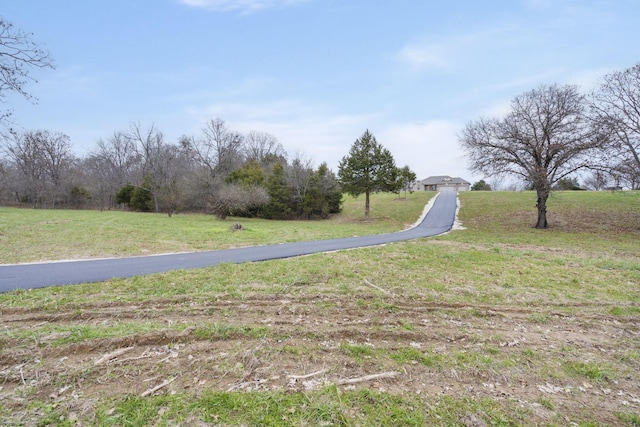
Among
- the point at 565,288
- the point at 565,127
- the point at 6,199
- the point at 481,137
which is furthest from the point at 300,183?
the point at 6,199

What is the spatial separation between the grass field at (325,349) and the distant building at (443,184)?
73751mm

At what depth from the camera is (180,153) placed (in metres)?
44.8

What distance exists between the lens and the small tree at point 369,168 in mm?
25875

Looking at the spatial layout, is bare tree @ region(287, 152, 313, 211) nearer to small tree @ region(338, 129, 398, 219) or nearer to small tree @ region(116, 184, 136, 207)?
small tree @ region(338, 129, 398, 219)

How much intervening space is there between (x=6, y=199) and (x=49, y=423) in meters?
58.4

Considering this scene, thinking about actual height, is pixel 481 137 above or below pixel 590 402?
above

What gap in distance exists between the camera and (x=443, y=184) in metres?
77.6

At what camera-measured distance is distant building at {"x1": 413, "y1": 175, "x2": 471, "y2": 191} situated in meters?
75.6

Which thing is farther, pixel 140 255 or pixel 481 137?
pixel 481 137

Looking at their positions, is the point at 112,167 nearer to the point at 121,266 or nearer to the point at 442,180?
the point at 121,266

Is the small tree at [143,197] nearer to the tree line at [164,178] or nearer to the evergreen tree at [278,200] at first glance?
the tree line at [164,178]

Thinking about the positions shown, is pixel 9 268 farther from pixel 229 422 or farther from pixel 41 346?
pixel 229 422

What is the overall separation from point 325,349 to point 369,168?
23619 millimetres

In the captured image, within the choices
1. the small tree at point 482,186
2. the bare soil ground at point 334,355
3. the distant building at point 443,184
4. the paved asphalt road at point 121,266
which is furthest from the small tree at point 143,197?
the small tree at point 482,186
